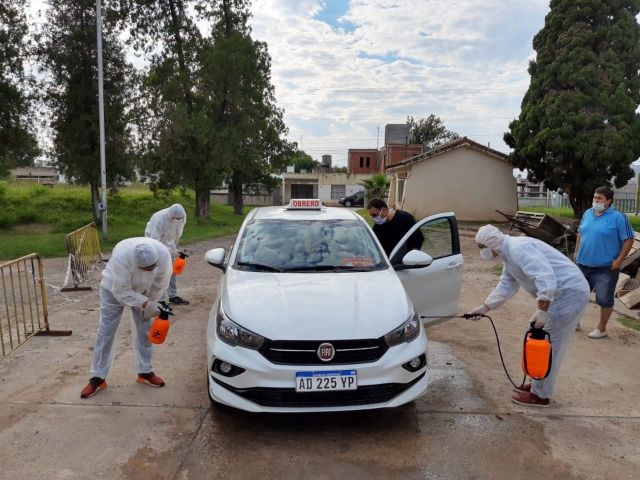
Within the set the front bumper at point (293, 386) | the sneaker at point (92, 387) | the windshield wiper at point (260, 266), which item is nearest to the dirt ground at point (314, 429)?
the sneaker at point (92, 387)

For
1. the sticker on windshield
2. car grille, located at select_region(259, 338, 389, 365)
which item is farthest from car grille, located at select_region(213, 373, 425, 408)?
the sticker on windshield

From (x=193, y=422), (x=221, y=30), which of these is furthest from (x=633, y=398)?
(x=221, y=30)

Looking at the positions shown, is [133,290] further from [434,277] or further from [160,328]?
[434,277]

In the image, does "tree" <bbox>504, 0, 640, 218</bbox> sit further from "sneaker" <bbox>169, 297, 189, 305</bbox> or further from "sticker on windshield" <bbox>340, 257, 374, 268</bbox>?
"sticker on windshield" <bbox>340, 257, 374, 268</bbox>

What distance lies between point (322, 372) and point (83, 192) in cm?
2505

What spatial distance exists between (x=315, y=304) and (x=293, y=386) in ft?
1.99

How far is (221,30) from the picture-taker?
2400 cm

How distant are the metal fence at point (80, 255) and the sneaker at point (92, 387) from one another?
14.8 ft

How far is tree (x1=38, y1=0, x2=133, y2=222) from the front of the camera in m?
17.7

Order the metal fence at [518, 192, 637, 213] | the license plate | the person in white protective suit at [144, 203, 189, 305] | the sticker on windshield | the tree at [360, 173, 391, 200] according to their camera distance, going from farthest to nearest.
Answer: the tree at [360, 173, 391, 200] < the metal fence at [518, 192, 637, 213] < the person in white protective suit at [144, 203, 189, 305] < the sticker on windshield < the license plate

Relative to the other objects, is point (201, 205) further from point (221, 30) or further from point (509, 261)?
point (509, 261)

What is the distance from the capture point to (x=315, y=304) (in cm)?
362

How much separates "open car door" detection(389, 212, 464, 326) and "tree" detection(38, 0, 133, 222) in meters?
16.1

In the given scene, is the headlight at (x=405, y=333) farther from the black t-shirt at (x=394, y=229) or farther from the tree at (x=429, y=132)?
the tree at (x=429, y=132)
